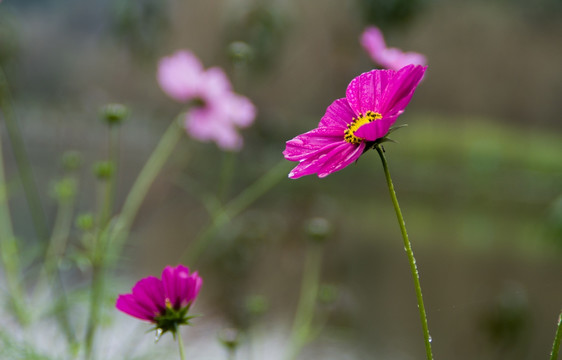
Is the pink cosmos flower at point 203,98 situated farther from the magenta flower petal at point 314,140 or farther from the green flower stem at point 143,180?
the magenta flower petal at point 314,140

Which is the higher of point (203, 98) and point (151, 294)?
point (203, 98)

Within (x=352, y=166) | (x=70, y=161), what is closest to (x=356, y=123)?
(x=70, y=161)

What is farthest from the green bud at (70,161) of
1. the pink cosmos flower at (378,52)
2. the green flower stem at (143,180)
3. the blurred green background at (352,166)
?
the pink cosmos flower at (378,52)

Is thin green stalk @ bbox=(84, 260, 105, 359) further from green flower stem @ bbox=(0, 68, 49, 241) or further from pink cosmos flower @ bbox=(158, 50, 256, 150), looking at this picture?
pink cosmos flower @ bbox=(158, 50, 256, 150)

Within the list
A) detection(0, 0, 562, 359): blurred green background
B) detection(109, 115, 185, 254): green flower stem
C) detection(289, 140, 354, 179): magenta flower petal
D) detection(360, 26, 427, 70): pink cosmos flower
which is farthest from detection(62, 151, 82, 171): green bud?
detection(289, 140, 354, 179): magenta flower petal

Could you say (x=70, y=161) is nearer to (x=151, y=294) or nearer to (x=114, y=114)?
(x=114, y=114)

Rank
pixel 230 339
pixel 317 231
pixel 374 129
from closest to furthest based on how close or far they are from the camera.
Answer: pixel 374 129 < pixel 230 339 < pixel 317 231
